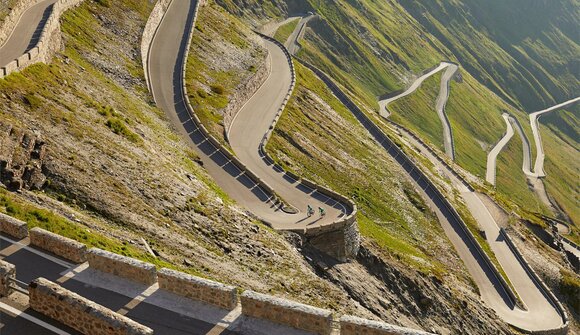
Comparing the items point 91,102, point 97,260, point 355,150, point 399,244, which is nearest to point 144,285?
point 97,260

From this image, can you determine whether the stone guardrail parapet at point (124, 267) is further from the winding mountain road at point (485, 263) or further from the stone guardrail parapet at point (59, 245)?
the winding mountain road at point (485, 263)

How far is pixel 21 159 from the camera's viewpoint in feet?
127

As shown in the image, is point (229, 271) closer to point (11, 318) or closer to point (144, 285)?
point (144, 285)

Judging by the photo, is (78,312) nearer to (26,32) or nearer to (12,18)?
(26,32)

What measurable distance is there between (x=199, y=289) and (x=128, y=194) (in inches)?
740

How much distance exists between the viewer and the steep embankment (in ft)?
119

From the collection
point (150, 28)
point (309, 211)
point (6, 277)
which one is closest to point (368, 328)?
point (6, 277)

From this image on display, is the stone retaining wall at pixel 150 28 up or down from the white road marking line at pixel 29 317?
down

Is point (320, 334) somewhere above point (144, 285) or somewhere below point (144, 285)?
above

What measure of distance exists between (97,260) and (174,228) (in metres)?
14.5

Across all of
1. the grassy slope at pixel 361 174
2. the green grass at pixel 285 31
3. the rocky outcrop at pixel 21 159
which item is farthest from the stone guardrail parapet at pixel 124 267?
the green grass at pixel 285 31

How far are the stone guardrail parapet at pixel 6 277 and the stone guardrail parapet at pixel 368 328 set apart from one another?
12516mm

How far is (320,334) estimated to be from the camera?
2338cm

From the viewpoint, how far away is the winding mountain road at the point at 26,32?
57953mm
